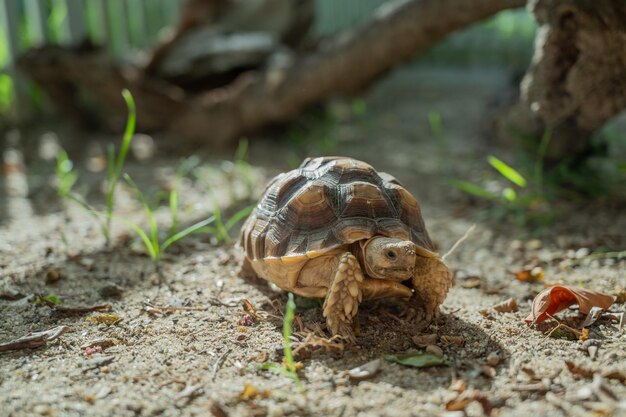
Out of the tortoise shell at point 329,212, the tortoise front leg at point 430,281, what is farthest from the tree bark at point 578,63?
the tortoise front leg at point 430,281

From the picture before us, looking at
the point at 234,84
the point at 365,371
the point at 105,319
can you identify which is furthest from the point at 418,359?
the point at 234,84

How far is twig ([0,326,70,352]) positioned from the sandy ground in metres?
0.03

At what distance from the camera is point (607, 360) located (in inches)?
71.9

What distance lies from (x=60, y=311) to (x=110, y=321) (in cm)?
21

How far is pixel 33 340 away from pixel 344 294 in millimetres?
1027

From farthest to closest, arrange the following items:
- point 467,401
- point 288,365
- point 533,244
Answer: point 533,244 < point 288,365 < point 467,401

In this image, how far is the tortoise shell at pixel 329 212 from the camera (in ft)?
6.53

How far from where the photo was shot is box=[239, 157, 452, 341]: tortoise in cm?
191

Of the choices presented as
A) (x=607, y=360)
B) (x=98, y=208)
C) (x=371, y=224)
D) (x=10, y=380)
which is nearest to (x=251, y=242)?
(x=371, y=224)

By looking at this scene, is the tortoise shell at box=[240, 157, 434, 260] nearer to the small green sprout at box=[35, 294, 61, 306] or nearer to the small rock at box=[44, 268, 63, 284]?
the small green sprout at box=[35, 294, 61, 306]

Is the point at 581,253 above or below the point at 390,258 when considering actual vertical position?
below

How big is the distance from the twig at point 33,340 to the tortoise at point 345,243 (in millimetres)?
722

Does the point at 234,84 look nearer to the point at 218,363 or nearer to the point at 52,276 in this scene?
the point at 52,276

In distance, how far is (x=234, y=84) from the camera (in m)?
4.86
